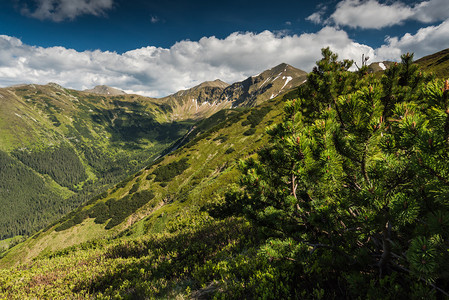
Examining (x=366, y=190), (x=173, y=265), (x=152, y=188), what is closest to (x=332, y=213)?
(x=366, y=190)

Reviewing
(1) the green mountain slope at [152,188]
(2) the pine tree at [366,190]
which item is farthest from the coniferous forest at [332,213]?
(1) the green mountain slope at [152,188]

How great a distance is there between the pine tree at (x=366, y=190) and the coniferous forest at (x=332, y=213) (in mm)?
20

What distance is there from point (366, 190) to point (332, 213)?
147 cm

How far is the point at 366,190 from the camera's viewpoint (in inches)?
112

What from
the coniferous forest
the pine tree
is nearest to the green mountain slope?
the coniferous forest

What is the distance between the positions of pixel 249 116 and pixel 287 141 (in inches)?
5420

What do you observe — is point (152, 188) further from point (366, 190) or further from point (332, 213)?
point (366, 190)

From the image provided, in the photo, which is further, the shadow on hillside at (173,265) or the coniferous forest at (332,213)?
the shadow on hillside at (173,265)

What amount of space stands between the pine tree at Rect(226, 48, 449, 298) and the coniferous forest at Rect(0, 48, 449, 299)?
0.02 meters

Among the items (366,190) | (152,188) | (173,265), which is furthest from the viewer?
(152,188)

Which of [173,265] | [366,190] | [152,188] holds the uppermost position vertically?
[366,190]

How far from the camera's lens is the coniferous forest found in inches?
103

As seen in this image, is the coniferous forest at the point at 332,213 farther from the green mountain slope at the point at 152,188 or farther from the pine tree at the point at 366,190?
the green mountain slope at the point at 152,188

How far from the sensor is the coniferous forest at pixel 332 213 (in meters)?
2.61
